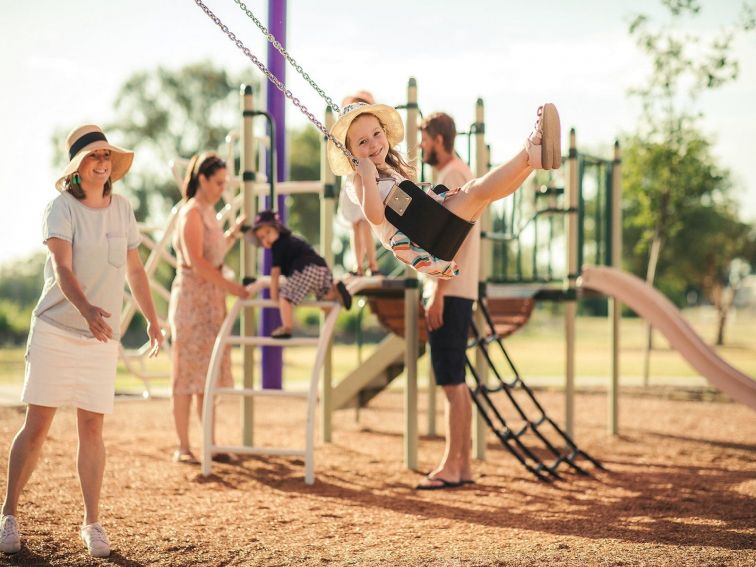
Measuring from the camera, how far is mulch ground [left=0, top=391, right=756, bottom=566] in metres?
4.48

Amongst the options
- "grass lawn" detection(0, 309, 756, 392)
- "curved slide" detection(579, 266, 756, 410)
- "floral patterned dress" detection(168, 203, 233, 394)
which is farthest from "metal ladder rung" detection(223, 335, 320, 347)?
"grass lawn" detection(0, 309, 756, 392)

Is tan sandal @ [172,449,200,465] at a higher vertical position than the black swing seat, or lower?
lower

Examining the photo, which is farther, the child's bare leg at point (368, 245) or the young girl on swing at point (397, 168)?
the child's bare leg at point (368, 245)

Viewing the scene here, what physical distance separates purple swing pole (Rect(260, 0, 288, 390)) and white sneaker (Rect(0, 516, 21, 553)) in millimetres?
4063

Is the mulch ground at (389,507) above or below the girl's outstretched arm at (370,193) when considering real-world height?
below

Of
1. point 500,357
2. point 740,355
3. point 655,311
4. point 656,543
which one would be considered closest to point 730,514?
point 656,543

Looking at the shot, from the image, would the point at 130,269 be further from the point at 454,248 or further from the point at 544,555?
the point at 544,555

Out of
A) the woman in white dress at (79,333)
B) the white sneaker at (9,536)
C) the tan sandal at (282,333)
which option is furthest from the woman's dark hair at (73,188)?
the tan sandal at (282,333)

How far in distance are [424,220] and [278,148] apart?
16.9 feet

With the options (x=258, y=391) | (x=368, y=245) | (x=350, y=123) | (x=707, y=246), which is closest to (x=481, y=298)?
(x=368, y=245)

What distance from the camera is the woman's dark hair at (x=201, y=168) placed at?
704 cm

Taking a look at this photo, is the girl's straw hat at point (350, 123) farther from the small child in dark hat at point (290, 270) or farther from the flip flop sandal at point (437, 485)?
the flip flop sandal at point (437, 485)

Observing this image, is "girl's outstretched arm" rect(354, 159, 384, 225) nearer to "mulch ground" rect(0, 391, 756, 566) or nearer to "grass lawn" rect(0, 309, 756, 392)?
"mulch ground" rect(0, 391, 756, 566)

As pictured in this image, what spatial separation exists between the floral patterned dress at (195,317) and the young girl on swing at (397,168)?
2.34m
